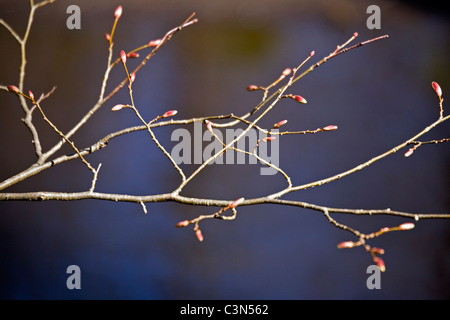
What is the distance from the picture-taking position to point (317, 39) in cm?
229

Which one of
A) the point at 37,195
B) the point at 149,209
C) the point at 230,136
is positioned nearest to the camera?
the point at 37,195

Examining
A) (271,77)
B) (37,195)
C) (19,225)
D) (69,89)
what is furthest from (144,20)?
(37,195)

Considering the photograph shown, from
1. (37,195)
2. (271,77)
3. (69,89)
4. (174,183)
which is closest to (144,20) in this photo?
(69,89)

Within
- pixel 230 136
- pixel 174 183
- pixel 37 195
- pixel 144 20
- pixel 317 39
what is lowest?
pixel 37 195

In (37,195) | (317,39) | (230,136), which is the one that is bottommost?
(37,195)

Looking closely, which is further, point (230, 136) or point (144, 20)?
point (144, 20)

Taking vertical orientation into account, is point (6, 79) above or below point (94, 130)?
above

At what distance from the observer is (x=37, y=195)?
81 centimetres

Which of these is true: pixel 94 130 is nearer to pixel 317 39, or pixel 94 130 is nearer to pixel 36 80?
pixel 36 80

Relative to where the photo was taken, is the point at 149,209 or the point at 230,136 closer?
the point at 230,136

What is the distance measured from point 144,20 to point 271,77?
2.72ft

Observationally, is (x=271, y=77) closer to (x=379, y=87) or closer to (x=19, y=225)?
(x=379, y=87)

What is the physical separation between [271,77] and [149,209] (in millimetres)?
1051

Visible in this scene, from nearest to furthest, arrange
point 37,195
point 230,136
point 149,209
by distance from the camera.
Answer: point 37,195, point 230,136, point 149,209
